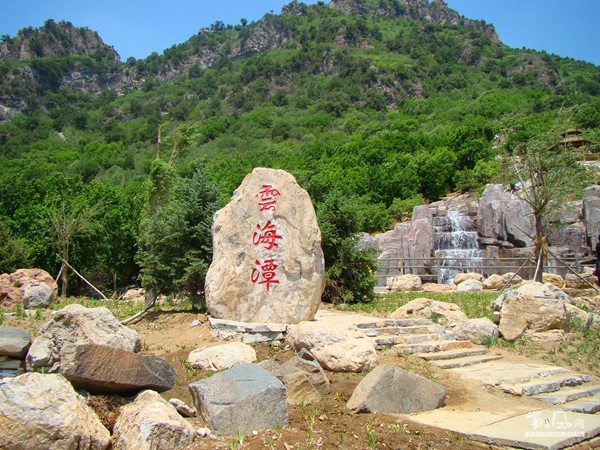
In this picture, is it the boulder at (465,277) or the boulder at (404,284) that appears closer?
the boulder at (404,284)

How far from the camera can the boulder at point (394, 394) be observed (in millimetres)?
4700

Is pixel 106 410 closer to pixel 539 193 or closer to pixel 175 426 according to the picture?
pixel 175 426

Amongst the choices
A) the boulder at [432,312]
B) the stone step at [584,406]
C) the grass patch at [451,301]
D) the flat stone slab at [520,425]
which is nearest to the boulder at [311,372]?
the flat stone slab at [520,425]

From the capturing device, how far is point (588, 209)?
817 inches

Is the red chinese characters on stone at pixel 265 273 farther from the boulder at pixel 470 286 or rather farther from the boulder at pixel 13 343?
the boulder at pixel 470 286

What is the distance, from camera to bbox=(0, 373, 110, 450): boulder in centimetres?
351

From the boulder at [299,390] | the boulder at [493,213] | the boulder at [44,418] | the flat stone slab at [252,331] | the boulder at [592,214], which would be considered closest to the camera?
the boulder at [44,418]

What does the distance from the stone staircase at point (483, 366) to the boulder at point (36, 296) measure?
7580mm

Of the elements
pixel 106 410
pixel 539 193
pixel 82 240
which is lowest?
pixel 106 410

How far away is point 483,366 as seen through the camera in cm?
668

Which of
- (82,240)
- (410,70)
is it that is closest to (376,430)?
(82,240)

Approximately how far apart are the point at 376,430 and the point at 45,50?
108 metres

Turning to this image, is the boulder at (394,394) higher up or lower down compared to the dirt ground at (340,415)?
higher up

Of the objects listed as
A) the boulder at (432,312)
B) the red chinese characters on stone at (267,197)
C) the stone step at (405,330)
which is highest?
the red chinese characters on stone at (267,197)
